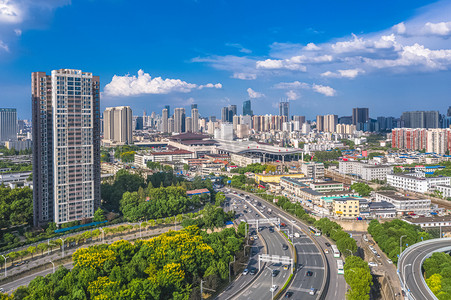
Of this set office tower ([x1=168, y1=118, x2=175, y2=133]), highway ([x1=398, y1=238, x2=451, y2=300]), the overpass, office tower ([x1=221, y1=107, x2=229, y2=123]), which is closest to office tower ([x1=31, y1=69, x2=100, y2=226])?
highway ([x1=398, y1=238, x2=451, y2=300])

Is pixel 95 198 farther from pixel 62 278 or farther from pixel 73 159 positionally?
pixel 62 278

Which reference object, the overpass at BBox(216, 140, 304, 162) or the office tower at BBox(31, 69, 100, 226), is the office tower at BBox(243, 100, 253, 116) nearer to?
the overpass at BBox(216, 140, 304, 162)

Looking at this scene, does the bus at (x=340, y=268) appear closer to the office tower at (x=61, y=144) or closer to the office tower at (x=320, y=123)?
the office tower at (x=61, y=144)

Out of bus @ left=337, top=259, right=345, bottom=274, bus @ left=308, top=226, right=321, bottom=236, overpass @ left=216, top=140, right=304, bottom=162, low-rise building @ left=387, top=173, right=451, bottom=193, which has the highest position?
overpass @ left=216, top=140, right=304, bottom=162

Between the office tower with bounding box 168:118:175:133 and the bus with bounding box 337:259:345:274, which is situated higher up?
the office tower with bounding box 168:118:175:133

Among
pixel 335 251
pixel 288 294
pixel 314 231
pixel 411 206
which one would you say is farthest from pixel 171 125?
pixel 288 294

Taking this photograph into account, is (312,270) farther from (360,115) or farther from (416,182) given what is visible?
(360,115)

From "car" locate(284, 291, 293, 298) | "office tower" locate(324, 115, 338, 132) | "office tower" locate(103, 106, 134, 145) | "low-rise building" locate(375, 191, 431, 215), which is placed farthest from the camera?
"office tower" locate(324, 115, 338, 132)
